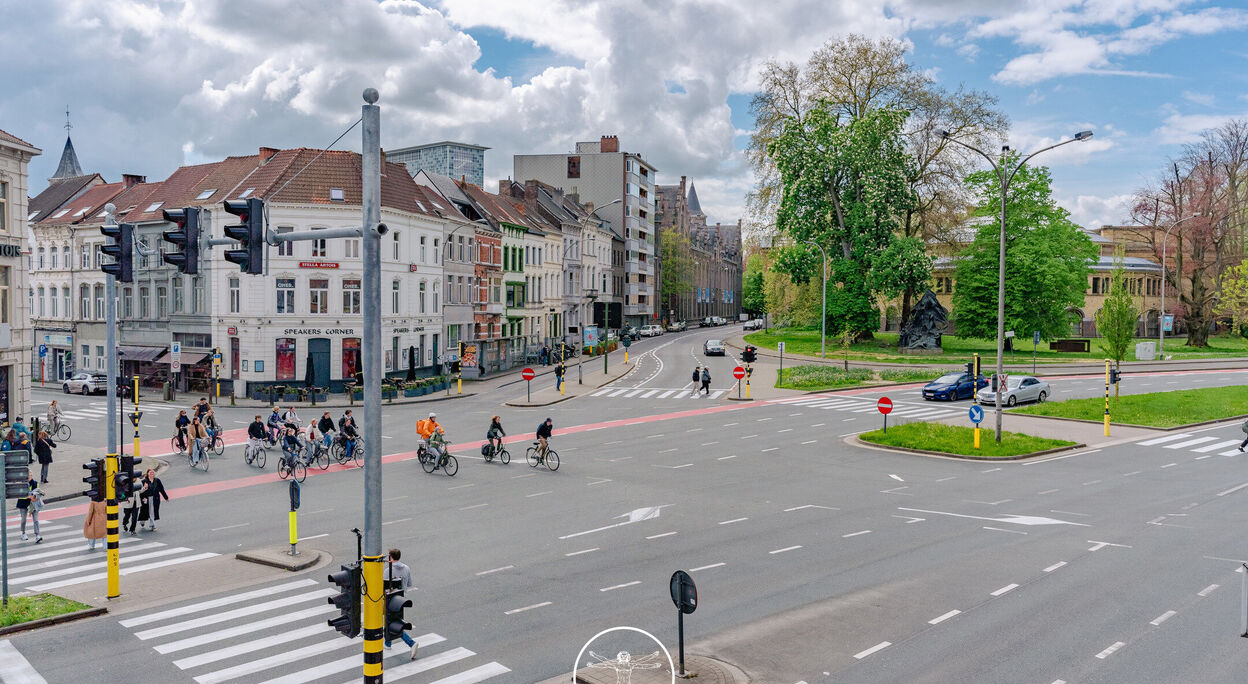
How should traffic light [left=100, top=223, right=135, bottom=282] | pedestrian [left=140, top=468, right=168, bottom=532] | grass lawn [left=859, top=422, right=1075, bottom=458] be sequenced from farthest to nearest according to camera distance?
1. grass lawn [left=859, top=422, right=1075, bottom=458]
2. pedestrian [left=140, top=468, right=168, bottom=532]
3. traffic light [left=100, top=223, right=135, bottom=282]

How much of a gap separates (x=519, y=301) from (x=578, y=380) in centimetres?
1815

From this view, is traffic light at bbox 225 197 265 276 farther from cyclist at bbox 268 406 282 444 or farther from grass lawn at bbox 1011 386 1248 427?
grass lawn at bbox 1011 386 1248 427

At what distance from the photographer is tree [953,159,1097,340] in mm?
67250

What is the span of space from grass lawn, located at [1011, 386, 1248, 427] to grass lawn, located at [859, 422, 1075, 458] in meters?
7.67

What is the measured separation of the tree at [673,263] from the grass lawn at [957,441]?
99672mm

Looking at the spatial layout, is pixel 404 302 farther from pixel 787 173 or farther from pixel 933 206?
pixel 933 206

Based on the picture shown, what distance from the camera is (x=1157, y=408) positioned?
39.6 meters

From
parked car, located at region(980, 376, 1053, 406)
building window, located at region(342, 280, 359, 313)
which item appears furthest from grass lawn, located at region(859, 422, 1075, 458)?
building window, located at region(342, 280, 359, 313)

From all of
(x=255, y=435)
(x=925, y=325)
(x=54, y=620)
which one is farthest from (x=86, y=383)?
(x=925, y=325)

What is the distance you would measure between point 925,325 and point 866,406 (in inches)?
1205

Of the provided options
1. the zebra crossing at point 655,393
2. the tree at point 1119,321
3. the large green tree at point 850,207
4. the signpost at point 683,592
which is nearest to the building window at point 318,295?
the zebra crossing at point 655,393

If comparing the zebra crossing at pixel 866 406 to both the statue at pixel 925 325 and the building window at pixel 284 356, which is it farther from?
the building window at pixel 284 356

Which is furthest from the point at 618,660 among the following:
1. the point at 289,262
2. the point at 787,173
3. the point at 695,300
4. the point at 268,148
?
the point at 695,300

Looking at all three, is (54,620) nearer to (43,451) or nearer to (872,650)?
(872,650)
